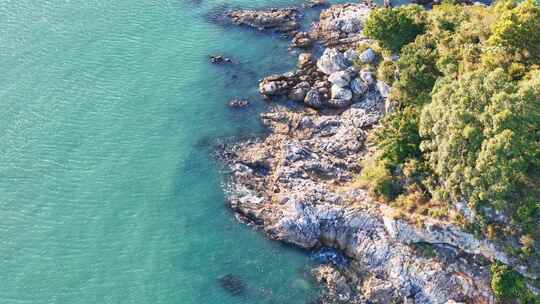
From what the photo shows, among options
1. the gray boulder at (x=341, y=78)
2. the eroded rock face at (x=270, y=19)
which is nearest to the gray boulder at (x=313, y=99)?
the gray boulder at (x=341, y=78)

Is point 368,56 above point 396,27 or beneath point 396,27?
Result: beneath

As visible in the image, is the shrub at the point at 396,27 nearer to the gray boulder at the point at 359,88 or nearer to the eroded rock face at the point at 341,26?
the gray boulder at the point at 359,88

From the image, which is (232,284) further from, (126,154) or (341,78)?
(341,78)

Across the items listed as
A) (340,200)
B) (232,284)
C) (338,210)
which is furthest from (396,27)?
(232,284)

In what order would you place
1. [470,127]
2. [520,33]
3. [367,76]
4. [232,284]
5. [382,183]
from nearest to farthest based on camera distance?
[470,127] → [232,284] → [382,183] → [520,33] → [367,76]

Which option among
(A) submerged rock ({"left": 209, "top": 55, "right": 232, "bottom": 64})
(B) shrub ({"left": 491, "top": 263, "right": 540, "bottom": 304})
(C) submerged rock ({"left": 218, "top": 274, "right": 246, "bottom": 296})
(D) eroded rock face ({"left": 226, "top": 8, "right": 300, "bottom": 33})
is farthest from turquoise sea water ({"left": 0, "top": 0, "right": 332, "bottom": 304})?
(B) shrub ({"left": 491, "top": 263, "right": 540, "bottom": 304})

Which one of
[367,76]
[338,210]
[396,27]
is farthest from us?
[367,76]

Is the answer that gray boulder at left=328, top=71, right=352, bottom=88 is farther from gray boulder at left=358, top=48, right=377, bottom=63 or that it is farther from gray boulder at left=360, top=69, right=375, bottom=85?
gray boulder at left=358, top=48, right=377, bottom=63
